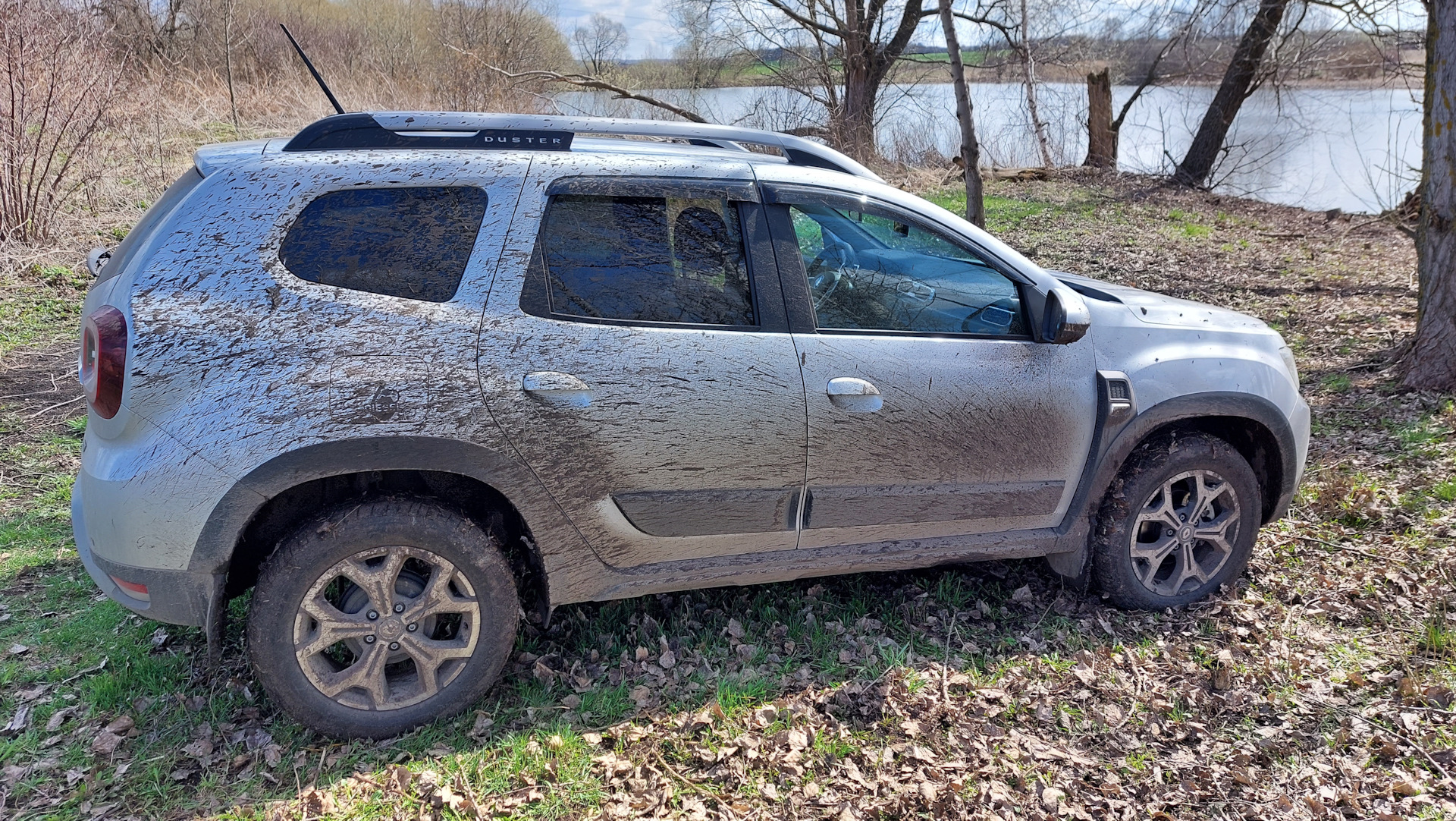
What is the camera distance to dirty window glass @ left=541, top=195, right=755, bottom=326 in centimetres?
308

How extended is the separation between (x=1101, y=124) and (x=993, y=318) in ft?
57.9

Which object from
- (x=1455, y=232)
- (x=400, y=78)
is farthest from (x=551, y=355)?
(x=400, y=78)

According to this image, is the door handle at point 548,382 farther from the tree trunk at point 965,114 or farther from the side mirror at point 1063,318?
the tree trunk at point 965,114

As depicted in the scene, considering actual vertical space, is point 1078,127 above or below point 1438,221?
above

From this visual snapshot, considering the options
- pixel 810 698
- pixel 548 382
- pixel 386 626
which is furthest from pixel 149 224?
pixel 810 698

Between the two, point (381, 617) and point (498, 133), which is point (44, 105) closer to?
point (498, 133)

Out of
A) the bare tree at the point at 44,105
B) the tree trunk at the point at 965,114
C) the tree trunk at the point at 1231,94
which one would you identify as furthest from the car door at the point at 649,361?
the tree trunk at the point at 1231,94

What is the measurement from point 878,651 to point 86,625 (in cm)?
310

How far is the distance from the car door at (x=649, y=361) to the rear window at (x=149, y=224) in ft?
3.32

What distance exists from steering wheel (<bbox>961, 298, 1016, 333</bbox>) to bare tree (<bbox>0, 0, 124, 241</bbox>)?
346 inches

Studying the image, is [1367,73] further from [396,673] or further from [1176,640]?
[396,673]

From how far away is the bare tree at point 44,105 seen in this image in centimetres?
824

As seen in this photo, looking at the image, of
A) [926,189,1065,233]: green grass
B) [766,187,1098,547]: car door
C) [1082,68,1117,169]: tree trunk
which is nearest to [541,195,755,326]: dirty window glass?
[766,187,1098,547]: car door

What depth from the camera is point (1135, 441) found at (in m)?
3.71
